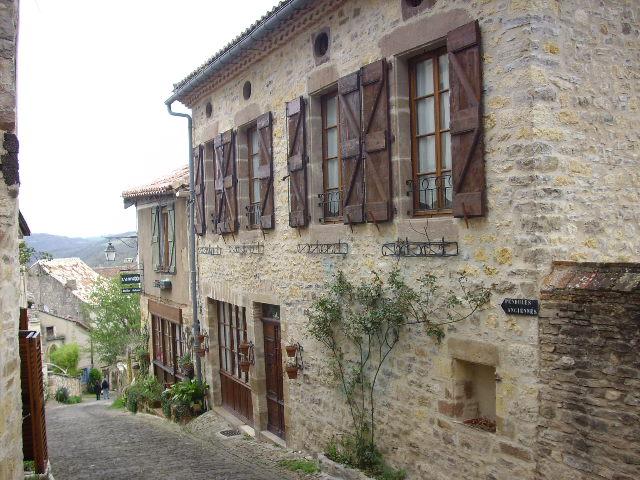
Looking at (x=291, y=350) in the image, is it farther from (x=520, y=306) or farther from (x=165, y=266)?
(x=165, y=266)

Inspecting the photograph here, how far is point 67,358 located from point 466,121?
32.8 metres

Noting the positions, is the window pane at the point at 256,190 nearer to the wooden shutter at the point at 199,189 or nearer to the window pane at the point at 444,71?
the wooden shutter at the point at 199,189

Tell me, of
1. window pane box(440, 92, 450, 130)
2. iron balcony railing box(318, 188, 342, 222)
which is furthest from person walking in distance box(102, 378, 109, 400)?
window pane box(440, 92, 450, 130)

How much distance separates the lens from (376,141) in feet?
22.8

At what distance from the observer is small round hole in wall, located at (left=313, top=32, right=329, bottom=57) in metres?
7.97

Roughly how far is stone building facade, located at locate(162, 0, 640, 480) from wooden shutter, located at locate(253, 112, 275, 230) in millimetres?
28

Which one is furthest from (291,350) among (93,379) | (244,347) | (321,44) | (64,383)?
(93,379)

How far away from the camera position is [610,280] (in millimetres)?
4922

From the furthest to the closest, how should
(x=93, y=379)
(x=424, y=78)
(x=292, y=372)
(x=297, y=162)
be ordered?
(x=93, y=379)
(x=292, y=372)
(x=297, y=162)
(x=424, y=78)

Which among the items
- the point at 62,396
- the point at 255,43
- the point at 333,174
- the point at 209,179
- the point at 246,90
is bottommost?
the point at 62,396

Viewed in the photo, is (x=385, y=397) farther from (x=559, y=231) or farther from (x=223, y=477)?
(x=559, y=231)

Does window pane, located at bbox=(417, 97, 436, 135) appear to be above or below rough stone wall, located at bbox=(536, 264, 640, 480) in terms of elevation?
above

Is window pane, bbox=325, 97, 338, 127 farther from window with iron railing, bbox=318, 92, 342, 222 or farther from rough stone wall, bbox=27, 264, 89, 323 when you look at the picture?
rough stone wall, bbox=27, 264, 89, 323

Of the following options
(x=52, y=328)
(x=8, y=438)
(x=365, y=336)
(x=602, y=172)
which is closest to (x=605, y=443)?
(x=602, y=172)
